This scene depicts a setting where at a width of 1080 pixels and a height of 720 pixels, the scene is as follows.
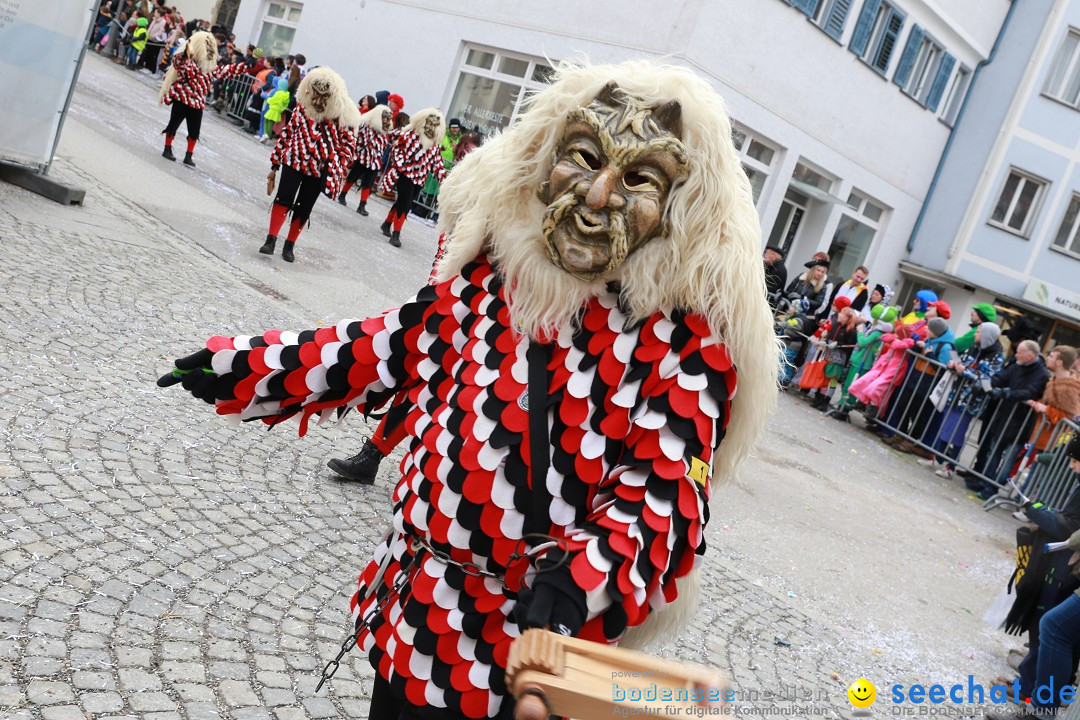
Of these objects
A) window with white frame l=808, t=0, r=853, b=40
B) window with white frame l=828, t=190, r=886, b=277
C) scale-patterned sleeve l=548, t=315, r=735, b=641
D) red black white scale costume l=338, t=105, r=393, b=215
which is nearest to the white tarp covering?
red black white scale costume l=338, t=105, r=393, b=215

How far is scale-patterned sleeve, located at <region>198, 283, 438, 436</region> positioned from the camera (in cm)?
238

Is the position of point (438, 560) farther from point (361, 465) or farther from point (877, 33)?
point (877, 33)

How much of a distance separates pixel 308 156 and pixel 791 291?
839 centimetres

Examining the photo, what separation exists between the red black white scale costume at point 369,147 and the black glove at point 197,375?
45.7 feet

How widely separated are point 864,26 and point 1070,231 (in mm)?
8237

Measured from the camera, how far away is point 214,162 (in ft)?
49.6

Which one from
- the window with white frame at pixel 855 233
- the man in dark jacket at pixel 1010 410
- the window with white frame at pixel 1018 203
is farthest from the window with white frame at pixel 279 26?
the man in dark jacket at pixel 1010 410

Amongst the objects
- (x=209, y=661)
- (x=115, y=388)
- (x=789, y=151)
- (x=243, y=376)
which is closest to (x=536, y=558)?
(x=243, y=376)

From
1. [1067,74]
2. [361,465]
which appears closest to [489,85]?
[1067,74]

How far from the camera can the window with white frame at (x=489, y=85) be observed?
19797 mm

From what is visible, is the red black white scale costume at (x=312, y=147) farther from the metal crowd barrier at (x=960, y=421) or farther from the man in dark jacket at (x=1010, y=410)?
the man in dark jacket at (x=1010, y=410)

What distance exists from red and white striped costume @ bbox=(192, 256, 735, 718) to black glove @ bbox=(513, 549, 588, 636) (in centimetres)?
1

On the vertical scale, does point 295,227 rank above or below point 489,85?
below

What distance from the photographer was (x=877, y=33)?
1992 centimetres
